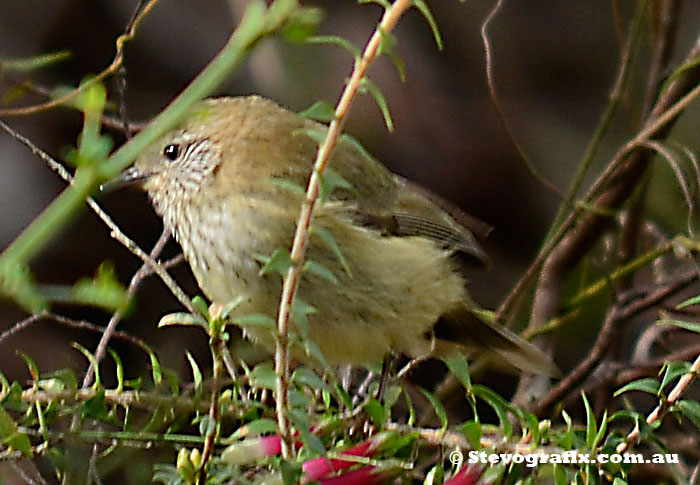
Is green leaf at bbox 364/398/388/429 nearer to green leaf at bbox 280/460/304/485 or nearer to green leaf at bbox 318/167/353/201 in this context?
green leaf at bbox 280/460/304/485

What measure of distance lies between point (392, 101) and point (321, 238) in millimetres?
3055

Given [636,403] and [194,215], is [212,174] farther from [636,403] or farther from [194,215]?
[636,403]

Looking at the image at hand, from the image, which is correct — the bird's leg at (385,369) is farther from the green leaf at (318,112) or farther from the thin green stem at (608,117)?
the green leaf at (318,112)

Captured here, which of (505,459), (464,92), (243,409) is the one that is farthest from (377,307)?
(464,92)

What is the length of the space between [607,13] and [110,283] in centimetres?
497

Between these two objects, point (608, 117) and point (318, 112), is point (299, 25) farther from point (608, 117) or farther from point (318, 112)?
point (608, 117)

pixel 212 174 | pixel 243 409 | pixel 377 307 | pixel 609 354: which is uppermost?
pixel 212 174

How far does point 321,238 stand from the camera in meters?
2.01

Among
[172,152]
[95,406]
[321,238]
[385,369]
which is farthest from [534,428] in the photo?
[172,152]

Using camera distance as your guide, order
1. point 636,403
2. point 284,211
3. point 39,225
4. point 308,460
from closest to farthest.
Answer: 1. point 39,225
2. point 308,460
3. point 284,211
4. point 636,403

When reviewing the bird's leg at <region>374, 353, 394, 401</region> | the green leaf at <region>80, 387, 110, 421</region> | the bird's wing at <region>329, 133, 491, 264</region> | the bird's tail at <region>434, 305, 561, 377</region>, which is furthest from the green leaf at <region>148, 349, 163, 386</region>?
the bird's tail at <region>434, 305, 561, 377</region>

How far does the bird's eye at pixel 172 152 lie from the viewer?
2.31 meters

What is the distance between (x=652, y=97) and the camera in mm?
2680

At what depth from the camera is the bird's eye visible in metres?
2.31
